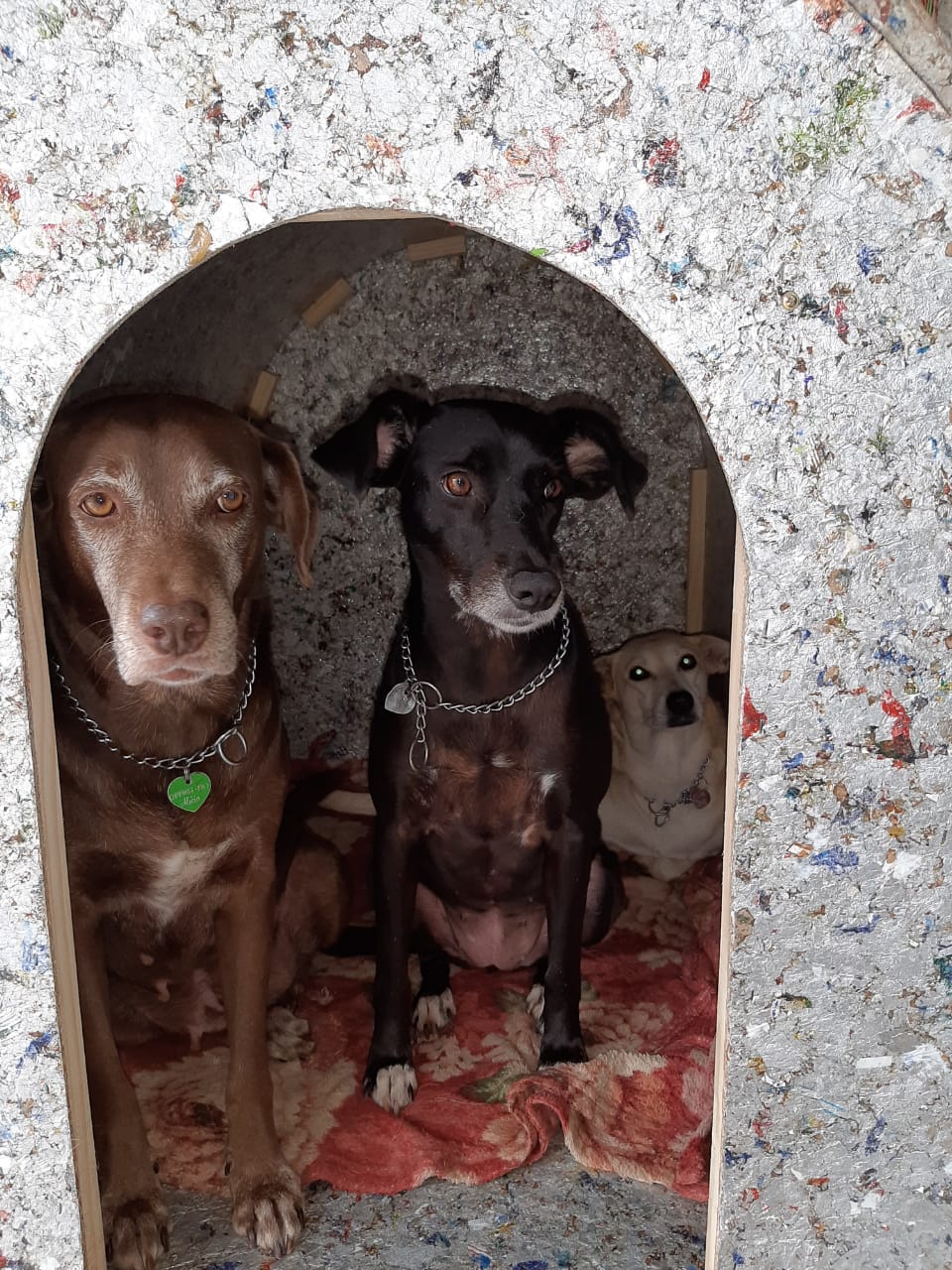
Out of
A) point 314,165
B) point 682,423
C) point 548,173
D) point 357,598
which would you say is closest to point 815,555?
point 548,173

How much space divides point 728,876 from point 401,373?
83.7 inches

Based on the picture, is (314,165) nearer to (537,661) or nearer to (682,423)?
(537,661)

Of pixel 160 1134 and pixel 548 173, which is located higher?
pixel 548 173

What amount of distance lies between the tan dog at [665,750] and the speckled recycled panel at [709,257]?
159cm

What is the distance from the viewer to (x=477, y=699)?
2.39 m

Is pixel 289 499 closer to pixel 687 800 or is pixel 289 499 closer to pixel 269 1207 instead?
pixel 269 1207

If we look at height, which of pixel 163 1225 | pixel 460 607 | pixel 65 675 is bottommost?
pixel 163 1225

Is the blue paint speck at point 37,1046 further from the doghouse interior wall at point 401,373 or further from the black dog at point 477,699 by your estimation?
the doghouse interior wall at point 401,373

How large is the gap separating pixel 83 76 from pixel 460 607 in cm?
122

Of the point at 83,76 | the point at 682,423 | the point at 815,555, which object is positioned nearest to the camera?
the point at 83,76

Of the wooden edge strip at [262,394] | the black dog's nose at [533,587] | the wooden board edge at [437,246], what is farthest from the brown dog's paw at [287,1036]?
the wooden board edge at [437,246]

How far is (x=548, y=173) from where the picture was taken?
147 cm

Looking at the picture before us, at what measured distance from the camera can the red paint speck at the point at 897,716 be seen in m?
1.62

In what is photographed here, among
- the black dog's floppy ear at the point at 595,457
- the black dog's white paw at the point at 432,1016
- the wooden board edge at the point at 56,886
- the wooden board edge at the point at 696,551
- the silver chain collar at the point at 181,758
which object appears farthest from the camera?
the wooden board edge at the point at 696,551
